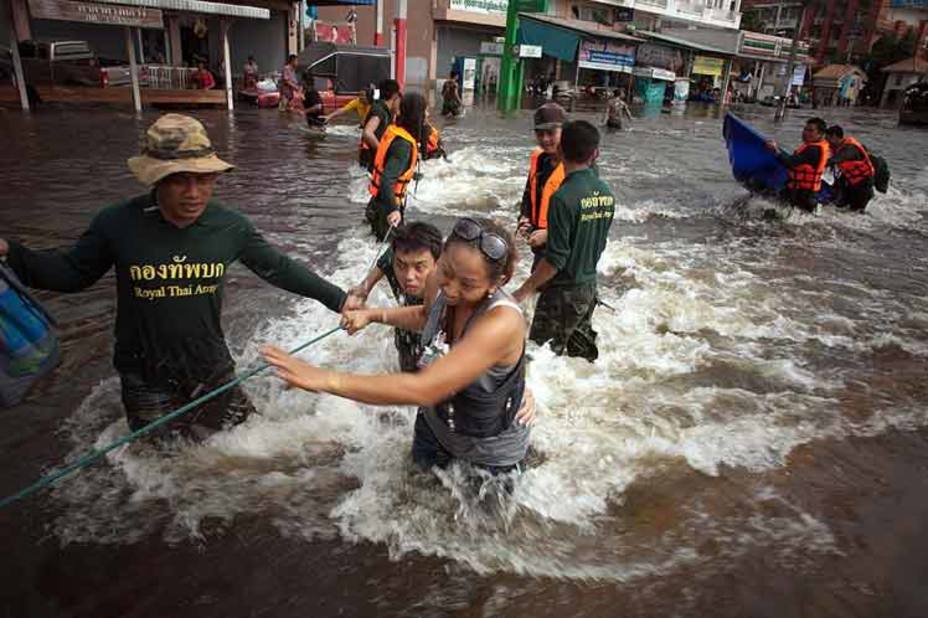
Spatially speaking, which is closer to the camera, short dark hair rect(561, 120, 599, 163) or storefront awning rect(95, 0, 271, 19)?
short dark hair rect(561, 120, 599, 163)

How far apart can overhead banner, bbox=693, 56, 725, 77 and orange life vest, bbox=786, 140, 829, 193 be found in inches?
1525

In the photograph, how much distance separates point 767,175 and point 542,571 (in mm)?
10841

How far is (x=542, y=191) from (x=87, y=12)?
16.2 meters

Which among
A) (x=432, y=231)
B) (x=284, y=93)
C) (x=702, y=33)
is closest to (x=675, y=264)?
(x=432, y=231)

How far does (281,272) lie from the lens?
2932 millimetres

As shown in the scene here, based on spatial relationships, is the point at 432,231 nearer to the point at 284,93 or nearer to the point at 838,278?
the point at 838,278

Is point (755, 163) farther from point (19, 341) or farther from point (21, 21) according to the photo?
point (21, 21)

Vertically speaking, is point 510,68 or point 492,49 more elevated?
point 492,49

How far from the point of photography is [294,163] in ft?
42.7

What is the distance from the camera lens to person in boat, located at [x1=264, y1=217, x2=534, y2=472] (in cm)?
196

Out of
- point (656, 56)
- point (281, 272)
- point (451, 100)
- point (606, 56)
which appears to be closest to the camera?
point (281, 272)

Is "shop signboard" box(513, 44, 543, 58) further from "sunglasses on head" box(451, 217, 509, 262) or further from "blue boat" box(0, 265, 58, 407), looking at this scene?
"blue boat" box(0, 265, 58, 407)

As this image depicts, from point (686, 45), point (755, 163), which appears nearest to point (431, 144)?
point (755, 163)

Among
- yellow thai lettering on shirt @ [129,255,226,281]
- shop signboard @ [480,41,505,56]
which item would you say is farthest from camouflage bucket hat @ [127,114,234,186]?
shop signboard @ [480,41,505,56]
